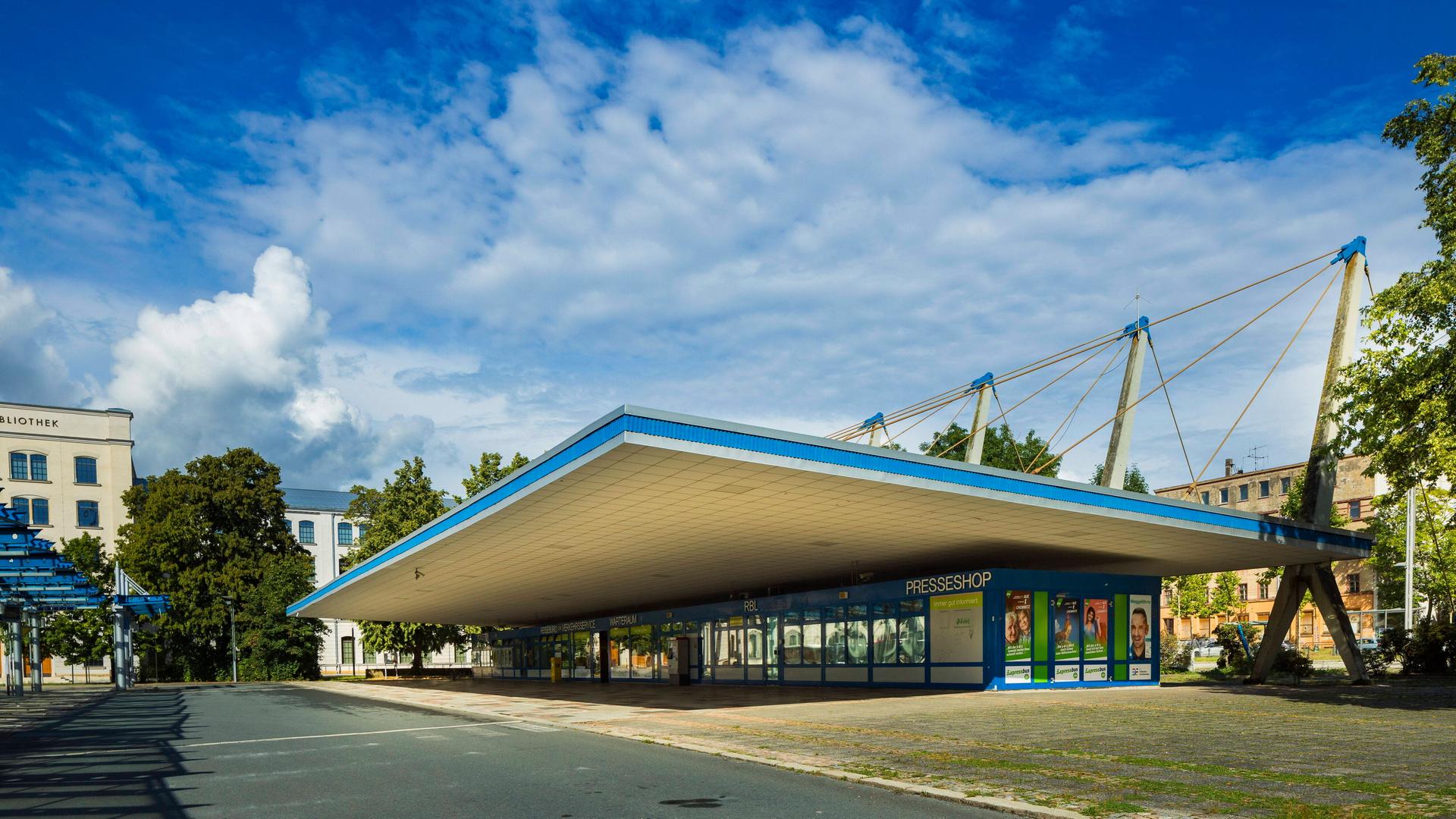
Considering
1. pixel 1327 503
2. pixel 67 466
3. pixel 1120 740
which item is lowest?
pixel 1120 740

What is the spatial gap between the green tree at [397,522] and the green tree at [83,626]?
15.5 metres

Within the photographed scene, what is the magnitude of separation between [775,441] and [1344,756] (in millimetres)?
8858

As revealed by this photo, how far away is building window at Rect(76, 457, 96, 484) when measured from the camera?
6950 centimetres

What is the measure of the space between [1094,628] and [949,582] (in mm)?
4248

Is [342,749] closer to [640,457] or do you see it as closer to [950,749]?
[640,457]

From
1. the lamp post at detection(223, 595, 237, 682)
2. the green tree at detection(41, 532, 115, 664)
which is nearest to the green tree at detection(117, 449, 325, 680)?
the lamp post at detection(223, 595, 237, 682)

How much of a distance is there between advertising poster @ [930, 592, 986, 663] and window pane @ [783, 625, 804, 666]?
5.67 m

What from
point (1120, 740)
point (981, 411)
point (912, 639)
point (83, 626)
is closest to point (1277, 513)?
point (981, 411)

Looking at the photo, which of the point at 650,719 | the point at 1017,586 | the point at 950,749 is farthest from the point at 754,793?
the point at 1017,586

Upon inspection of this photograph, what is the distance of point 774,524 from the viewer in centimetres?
2325

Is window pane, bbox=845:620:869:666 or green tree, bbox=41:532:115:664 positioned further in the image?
green tree, bbox=41:532:115:664

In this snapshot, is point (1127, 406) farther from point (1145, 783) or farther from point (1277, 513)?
point (1277, 513)

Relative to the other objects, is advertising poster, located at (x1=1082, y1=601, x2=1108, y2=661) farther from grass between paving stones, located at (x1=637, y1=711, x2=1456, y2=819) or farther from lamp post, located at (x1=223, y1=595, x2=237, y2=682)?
lamp post, located at (x1=223, y1=595, x2=237, y2=682)

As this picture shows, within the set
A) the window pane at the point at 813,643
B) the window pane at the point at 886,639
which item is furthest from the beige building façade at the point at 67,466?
the window pane at the point at 886,639
